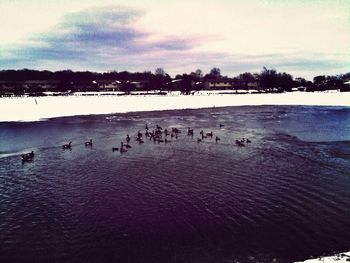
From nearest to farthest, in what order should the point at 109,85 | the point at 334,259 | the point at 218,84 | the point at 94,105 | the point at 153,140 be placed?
the point at 334,259 < the point at 153,140 < the point at 94,105 < the point at 109,85 < the point at 218,84

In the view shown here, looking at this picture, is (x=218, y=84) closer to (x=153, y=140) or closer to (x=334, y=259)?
(x=153, y=140)

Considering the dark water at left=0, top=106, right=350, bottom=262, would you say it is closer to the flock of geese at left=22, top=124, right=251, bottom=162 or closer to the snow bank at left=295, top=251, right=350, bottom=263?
the snow bank at left=295, top=251, right=350, bottom=263

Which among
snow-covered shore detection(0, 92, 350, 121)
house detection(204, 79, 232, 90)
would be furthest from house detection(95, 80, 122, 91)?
snow-covered shore detection(0, 92, 350, 121)

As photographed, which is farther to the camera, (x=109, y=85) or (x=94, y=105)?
(x=109, y=85)

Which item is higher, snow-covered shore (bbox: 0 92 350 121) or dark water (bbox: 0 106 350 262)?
snow-covered shore (bbox: 0 92 350 121)

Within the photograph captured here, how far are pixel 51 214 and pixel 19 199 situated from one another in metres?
2.73

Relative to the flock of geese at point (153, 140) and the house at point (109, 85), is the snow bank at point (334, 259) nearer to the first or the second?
the flock of geese at point (153, 140)

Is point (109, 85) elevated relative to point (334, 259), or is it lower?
elevated

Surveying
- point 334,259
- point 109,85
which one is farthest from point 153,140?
point 109,85

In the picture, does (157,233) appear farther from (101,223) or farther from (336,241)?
(336,241)

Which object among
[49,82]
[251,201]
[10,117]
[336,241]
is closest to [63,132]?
[10,117]

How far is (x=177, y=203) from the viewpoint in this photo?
14.6 meters

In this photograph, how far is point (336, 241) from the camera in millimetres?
10883

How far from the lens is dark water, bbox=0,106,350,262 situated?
10.7 meters
